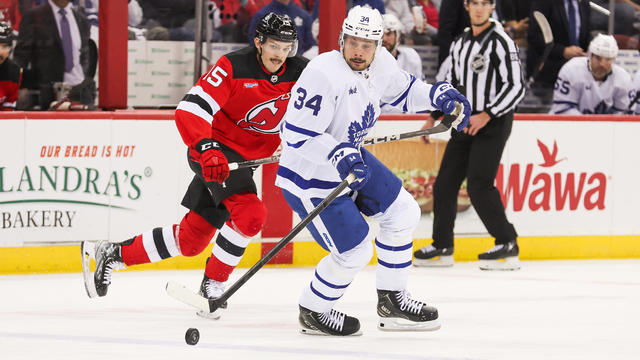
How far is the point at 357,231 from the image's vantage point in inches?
170

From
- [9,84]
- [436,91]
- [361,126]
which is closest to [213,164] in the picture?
[361,126]

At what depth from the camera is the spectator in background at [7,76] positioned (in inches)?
248

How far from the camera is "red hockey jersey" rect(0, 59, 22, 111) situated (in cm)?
630

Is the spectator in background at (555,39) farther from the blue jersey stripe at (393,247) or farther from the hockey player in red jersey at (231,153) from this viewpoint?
the blue jersey stripe at (393,247)

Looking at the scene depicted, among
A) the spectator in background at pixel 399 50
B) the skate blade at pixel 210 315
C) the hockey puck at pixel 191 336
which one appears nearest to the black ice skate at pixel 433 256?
the spectator in background at pixel 399 50

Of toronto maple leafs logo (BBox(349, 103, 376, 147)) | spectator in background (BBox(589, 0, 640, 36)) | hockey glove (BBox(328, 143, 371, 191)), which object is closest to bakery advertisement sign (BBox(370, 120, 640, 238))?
spectator in background (BBox(589, 0, 640, 36))

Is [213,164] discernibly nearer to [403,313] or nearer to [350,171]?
[350,171]

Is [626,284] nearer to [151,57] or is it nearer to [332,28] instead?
[332,28]

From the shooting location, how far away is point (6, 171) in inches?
230

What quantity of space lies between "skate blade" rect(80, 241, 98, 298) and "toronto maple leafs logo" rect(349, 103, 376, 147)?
1362 mm

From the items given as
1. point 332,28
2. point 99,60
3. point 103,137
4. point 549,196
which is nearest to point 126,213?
point 103,137

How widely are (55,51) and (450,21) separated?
2.51 m

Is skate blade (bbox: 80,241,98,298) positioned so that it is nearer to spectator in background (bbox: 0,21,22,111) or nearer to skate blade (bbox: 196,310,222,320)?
skate blade (bbox: 196,310,222,320)

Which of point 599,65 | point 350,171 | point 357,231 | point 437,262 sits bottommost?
point 437,262
